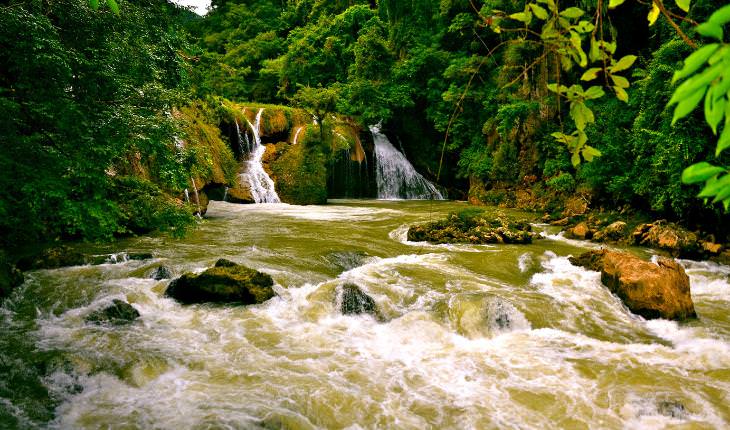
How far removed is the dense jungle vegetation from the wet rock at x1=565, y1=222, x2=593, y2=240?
1670 mm

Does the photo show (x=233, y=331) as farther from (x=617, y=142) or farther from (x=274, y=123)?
(x=274, y=123)

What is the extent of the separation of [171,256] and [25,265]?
90.3 inches

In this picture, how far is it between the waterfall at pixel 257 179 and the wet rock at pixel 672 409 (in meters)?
15.4

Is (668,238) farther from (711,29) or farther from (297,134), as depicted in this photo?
(297,134)

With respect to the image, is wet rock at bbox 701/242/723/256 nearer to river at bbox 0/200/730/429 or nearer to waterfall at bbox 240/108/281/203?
river at bbox 0/200/730/429

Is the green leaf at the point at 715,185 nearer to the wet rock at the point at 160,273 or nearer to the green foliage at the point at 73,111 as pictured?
the green foliage at the point at 73,111

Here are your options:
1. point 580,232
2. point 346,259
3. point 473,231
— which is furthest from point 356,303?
point 580,232

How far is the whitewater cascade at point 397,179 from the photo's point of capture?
22766mm

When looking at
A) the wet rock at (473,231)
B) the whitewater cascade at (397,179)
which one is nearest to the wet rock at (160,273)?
the wet rock at (473,231)

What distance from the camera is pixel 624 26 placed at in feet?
47.4

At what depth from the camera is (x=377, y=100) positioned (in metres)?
22.5

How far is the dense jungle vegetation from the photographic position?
8.56ft

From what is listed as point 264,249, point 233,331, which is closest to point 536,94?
point 264,249

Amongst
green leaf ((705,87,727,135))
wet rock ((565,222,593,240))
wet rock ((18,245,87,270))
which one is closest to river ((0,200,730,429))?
wet rock ((18,245,87,270))
